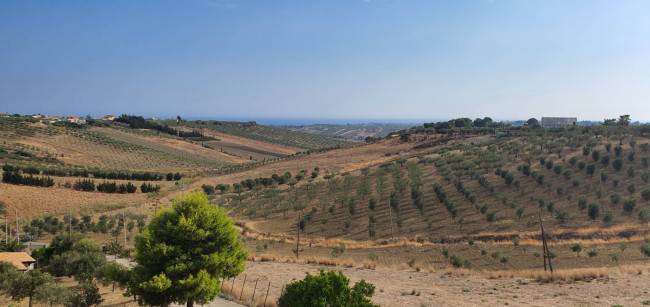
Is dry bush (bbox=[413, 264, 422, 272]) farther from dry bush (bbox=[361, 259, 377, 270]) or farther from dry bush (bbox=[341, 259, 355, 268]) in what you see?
dry bush (bbox=[341, 259, 355, 268])

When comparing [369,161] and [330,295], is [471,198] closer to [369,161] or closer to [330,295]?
[330,295]

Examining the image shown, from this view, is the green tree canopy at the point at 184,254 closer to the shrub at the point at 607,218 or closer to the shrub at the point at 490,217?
the shrub at the point at 490,217

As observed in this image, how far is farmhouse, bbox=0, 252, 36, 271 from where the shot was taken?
23.8 meters

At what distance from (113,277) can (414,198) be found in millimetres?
30635

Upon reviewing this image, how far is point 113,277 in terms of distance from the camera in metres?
14.5

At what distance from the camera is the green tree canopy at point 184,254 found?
13.7 metres

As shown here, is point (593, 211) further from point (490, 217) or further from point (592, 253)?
point (592, 253)

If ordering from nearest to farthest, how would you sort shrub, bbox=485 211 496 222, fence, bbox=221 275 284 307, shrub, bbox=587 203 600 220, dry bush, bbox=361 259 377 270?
fence, bbox=221 275 284 307, dry bush, bbox=361 259 377 270, shrub, bbox=587 203 600 220, shrub, bbox=485 211 496 222

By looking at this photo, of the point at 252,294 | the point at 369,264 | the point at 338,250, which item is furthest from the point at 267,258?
the point at 252,294

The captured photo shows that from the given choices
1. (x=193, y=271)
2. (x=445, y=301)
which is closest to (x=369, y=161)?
(x=445, y=301)

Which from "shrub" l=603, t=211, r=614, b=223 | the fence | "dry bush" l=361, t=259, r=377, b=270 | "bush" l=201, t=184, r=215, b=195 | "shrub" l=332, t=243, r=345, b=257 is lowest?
"bush" l=201, t=184, r=215, b=195

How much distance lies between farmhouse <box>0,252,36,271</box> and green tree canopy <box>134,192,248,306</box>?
1500 centimetres

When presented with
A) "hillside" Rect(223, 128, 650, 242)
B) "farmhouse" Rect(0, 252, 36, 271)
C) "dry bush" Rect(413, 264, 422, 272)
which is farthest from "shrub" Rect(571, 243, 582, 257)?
"farmhouse" Rect(0, 252, 36, 271)

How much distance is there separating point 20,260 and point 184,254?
1742 centimetres
